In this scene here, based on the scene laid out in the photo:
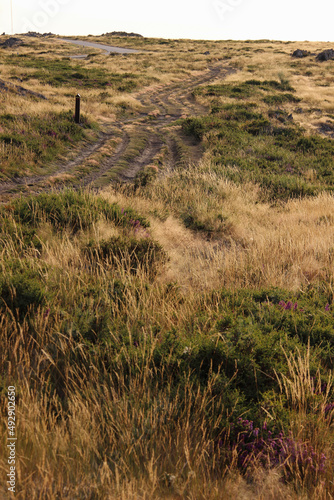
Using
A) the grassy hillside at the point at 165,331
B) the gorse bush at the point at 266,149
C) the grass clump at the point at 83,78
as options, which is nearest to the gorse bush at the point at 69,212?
the grassy hillside at the point at 165,331

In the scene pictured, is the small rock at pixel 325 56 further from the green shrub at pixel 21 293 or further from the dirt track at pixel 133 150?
the green shrub at pixel 21 293

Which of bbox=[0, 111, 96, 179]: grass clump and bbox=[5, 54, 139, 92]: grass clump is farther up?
bbox=[5, 54, 139, 92]: grass clump

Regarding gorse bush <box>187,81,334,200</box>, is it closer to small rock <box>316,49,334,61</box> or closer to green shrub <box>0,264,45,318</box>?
green shrub <box>0,264,45,318</box>

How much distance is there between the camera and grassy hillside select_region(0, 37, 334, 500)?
218 cm

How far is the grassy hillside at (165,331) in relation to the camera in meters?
2.18

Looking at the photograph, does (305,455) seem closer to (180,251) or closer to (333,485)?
(333,485)

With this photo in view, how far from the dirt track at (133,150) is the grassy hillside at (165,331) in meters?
0.16

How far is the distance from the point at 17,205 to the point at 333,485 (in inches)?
251

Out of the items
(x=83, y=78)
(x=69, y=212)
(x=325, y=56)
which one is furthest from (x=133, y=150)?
(x=325, y=56)

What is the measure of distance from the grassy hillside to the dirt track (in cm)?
16

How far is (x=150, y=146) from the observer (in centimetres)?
1717

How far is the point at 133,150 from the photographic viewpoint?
15.8 m

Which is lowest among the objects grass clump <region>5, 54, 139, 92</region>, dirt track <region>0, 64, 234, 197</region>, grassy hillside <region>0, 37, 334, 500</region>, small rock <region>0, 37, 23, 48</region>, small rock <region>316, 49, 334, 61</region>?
grassy hillside <region>0, 37, 334, 500</region>

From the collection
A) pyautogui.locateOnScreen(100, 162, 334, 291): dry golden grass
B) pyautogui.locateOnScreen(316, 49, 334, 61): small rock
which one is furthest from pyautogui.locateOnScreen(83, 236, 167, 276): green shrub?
pyautogui.locateOnScreen(316, 49, 334, 61): small rock
